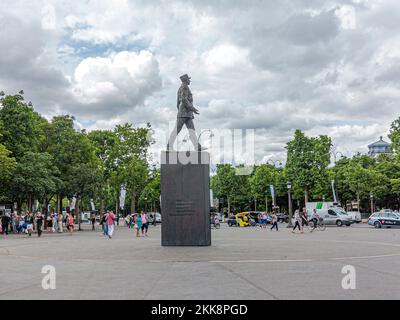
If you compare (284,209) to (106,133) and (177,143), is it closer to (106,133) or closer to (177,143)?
(106,133)

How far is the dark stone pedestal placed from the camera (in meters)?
18.5

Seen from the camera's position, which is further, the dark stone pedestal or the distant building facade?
the distant building facade

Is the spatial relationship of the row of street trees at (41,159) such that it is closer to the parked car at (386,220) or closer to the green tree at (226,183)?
the parked car at (386,220)

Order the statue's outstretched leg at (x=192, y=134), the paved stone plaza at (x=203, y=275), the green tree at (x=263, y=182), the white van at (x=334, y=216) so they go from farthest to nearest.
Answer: the green tree at (x=263, y=182) < the white van at (x=334, y=216) < the statue's outstretched leg at (x=192, y=134) < the paved stone plaza at (x=203, y=275)

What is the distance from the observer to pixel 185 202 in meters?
18.5

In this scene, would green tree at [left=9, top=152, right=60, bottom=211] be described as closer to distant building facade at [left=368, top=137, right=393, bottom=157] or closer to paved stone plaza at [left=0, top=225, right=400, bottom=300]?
paved stone plaza at [left=0, top=225, right=400, bottom=300]

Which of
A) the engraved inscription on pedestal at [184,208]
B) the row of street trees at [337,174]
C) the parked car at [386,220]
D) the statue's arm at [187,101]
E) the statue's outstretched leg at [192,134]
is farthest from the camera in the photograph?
the row of street trees at [337,174]

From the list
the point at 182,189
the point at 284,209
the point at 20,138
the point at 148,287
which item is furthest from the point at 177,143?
the point at 284,209

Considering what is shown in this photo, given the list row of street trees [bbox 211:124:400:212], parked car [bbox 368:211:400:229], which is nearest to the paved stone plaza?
parked car [bbox 368:211:400:229]

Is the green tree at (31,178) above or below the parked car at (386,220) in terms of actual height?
above

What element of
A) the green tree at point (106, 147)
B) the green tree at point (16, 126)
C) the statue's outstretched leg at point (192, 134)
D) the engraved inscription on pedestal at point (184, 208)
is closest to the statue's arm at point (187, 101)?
the statue's outstretched leg at point (192, 134)

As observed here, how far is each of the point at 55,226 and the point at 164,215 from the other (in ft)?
87.3

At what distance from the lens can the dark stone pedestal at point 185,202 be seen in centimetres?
1852
